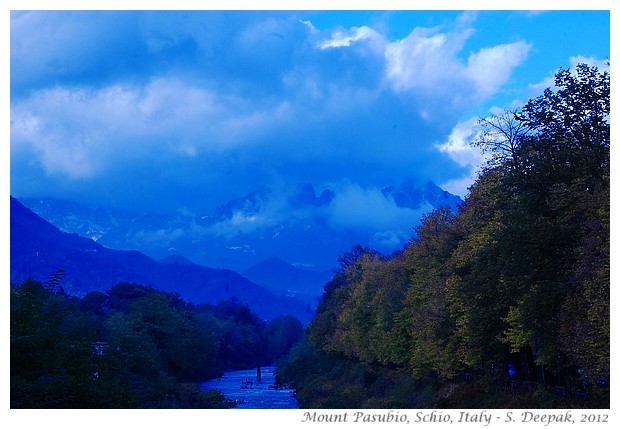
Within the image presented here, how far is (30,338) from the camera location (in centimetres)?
3180

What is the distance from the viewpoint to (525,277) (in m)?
37.7

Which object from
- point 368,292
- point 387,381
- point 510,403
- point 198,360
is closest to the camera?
point 510,403

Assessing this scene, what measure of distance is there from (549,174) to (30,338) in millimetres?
Result: 26037

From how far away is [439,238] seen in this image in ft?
187

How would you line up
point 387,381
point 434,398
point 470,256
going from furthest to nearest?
point 387,381
point 434,398
point 470,256

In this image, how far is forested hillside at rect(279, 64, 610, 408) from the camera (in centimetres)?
3269

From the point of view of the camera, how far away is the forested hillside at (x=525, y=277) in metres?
32.7
